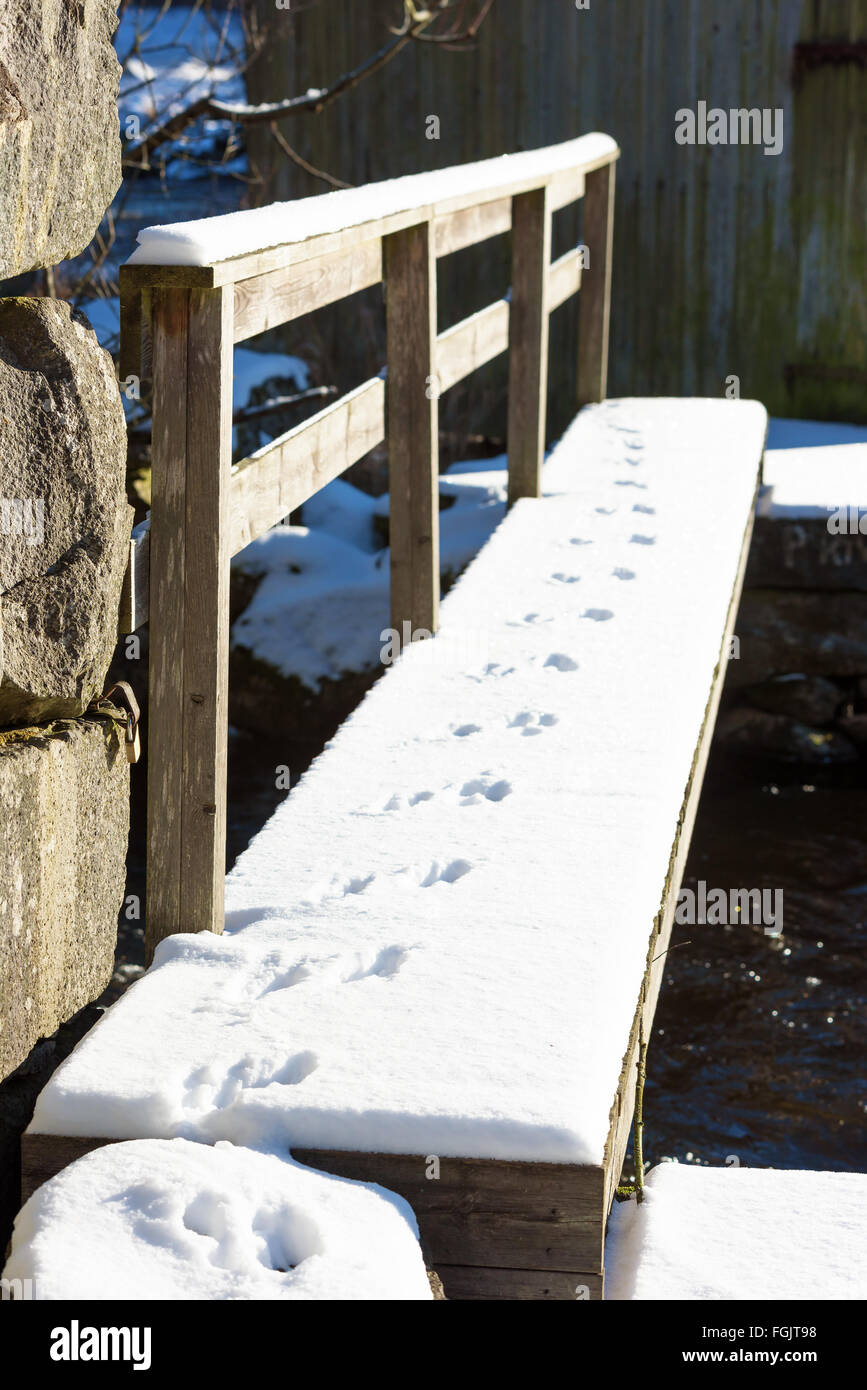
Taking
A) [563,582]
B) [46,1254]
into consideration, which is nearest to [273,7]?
[563,582]

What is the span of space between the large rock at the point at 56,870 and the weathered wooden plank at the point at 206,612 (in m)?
0.13

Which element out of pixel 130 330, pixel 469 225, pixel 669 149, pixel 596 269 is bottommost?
pixel 130 330

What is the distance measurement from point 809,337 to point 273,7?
3.65 m

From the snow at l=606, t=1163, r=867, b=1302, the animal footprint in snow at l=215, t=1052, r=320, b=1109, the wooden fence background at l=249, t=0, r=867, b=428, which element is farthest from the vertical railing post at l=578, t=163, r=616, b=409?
the animal footprint in snow at l=215, t=1052, r=320, b=1109

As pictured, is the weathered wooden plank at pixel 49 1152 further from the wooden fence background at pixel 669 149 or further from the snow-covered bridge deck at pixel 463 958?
the wooden fence background at pixel 669 149

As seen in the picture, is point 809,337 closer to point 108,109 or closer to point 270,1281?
point 108,109

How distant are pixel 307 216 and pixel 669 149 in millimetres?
6482

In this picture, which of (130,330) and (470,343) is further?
(470,343)

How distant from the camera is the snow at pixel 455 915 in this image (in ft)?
7.02

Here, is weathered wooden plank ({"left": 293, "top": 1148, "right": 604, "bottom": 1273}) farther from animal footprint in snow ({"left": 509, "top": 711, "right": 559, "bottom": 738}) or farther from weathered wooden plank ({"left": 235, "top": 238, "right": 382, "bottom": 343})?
animal footprint in snow ({"left": 509, "top": 711, "right": 559, "bottom": 738})

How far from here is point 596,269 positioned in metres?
7.17

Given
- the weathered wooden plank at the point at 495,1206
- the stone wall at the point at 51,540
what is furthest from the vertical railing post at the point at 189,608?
the weathered wooden plank at the point at 495,1206

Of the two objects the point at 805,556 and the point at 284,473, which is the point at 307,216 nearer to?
the point at 284,473

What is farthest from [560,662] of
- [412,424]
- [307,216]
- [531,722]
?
[307,216]
